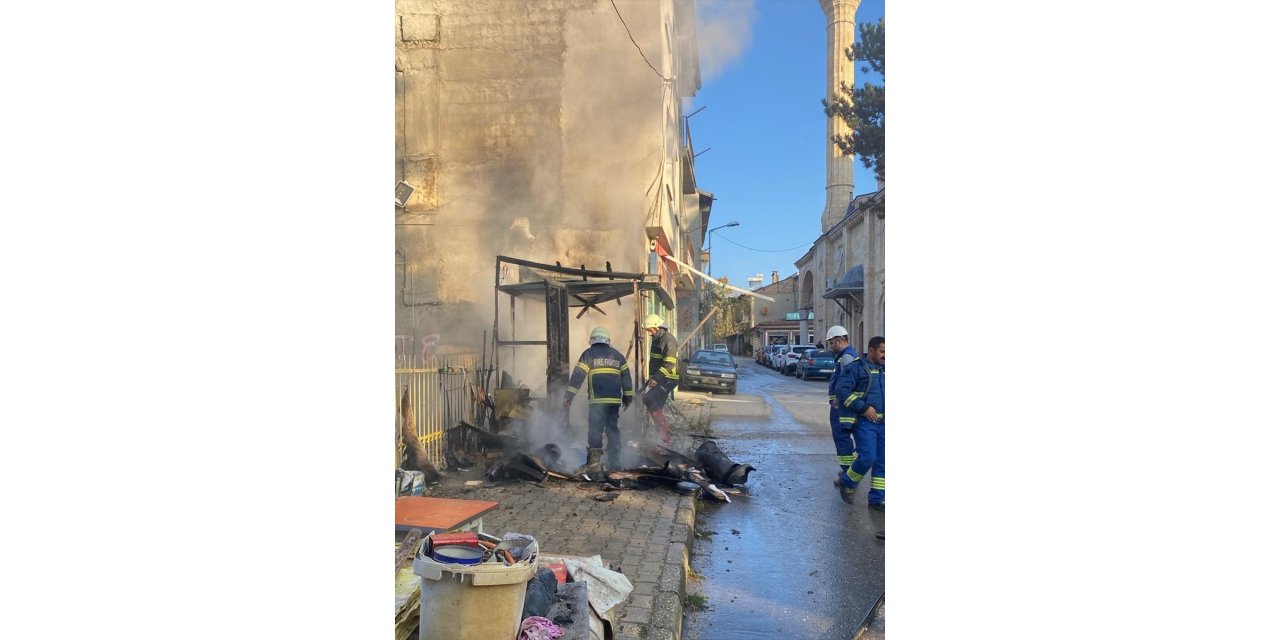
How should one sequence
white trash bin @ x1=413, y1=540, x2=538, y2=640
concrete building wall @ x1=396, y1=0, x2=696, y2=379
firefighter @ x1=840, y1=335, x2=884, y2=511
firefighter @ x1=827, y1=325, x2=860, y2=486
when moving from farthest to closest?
concrete building wall @ x1=396, y1=0, x2=696, y2=379 → firefighter @ x1=827, y1=325, x2=860, y2=486 → firefighter @ x1=840, y1=335, x2=884, y2=511 → white trash bin @ x1=413, y1=540, x2=538, y2=640

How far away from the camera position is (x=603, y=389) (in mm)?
6879

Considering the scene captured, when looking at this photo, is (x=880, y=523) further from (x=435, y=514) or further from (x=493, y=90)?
(x=493, y=90)

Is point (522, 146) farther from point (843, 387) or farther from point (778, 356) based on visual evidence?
point (778, 356)

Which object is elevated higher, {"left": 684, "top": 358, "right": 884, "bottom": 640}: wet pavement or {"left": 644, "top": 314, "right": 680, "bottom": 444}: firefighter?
{"left": 644, "top": 314, "right": 680, "bottom": 444}: firefighter

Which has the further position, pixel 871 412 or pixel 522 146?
pixel 522 146

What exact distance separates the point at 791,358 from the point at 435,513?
2365 centimetres

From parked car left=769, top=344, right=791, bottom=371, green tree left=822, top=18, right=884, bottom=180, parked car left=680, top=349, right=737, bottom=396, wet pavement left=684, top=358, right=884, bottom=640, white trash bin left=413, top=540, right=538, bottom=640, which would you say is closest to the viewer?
white trash bin left=413, top=540, right=538, bottom=640

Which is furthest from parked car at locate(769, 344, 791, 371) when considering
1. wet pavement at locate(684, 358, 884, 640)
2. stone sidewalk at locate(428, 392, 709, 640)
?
stone sidewalk at locate(428, 392, 709, 640)

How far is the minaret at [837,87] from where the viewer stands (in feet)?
14.0

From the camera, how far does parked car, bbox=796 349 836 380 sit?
22308mm

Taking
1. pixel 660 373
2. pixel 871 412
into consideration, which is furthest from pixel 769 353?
pixel 871 412

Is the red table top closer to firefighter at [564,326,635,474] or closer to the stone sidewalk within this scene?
the stone sidewalk

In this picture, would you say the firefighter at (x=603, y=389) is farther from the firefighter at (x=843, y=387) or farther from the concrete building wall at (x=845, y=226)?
the concrete building wall at (x=845, y=226)

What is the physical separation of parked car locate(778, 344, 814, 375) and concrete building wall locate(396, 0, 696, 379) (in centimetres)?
1402
